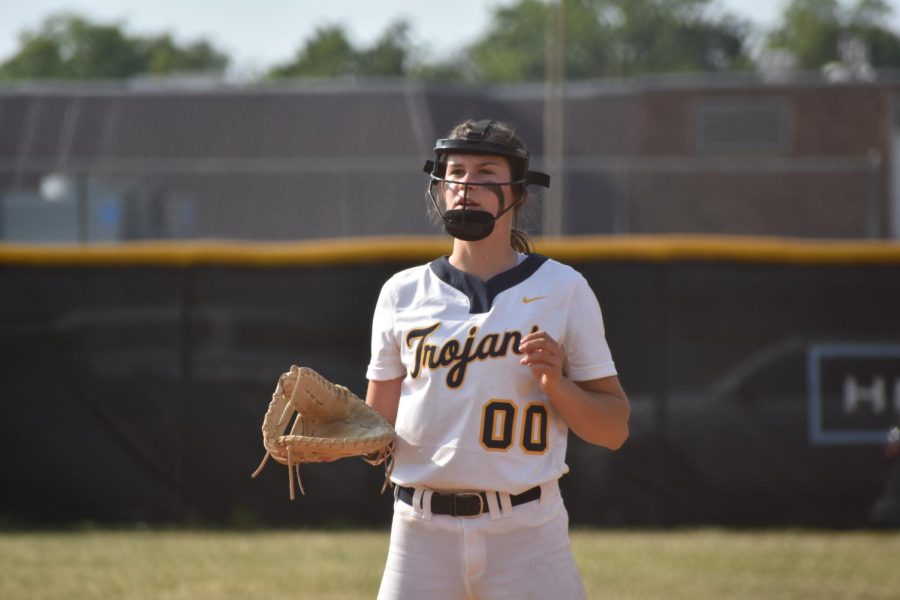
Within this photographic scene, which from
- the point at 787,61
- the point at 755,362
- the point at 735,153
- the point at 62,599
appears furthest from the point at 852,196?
the point at 62,599

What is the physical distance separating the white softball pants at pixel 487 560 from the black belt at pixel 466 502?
14 mm

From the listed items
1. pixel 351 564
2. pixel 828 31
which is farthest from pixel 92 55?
pixel 351 564

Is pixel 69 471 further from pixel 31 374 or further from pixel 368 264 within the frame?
pixel 368 264

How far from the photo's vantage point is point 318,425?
355cm

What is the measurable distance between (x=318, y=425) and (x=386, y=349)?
297mm

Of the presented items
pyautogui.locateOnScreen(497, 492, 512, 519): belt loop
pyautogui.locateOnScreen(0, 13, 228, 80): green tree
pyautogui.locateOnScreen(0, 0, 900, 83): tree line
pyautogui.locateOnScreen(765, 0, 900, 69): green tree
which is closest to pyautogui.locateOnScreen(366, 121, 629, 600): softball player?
pyautogui.locateOnScreen(497, 492, 512, 519): belt loop

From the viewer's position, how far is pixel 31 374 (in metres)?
8.71

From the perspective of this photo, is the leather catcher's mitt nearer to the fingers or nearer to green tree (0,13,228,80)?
the fingers

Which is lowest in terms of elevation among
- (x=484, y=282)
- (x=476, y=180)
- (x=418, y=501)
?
(x=418, y=501)

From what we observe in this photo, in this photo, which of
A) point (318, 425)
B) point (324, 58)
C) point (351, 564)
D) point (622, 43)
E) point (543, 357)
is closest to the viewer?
point (543, 357)

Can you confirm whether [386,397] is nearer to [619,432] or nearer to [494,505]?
[494,505]

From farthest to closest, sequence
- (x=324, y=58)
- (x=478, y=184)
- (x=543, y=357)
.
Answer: (x=324, y=58)
(x=478, y=184)
(x=543, y=357)

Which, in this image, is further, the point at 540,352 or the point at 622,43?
the point at 622,43

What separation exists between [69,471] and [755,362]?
4.83 m
